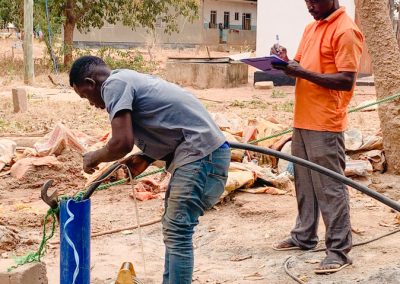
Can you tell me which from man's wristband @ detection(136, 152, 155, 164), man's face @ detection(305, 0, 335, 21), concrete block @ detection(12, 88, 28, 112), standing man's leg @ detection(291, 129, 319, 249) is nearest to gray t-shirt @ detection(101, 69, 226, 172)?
man's wristband @ detection(136, 152, 155, 164)

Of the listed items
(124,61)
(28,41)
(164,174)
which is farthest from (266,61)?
(124,61)

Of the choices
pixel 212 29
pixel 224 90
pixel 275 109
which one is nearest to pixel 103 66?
pixel 275 109

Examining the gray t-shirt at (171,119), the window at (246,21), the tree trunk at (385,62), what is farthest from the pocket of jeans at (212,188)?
the window at (246,21)

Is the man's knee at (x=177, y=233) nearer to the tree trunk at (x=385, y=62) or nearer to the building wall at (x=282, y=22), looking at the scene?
the tree trunk at (x=385, y=62)

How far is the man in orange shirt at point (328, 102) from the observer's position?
13.5 feet

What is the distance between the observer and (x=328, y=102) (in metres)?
4.27

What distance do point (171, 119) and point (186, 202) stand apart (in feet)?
1.43

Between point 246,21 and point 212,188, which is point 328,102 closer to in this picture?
point 212,188

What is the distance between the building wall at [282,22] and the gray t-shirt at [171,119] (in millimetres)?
13793

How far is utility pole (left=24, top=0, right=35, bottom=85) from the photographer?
1638 cm

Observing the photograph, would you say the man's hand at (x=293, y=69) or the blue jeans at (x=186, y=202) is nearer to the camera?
the blue jeans at (x=186, y=202)

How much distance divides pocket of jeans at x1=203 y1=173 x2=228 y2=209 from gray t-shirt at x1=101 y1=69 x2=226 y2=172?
0.16 meters

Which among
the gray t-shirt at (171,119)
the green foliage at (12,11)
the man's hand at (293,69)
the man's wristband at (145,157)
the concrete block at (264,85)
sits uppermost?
the green foliage at (12,11)

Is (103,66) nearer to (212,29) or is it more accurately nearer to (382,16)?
(382,16)
